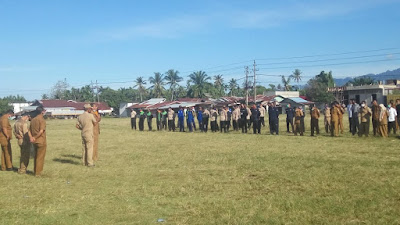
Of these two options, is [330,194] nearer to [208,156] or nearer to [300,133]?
[208,156]

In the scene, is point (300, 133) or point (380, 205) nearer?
point (380, 205)

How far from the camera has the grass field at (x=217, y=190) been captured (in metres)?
5.90

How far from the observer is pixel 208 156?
1263 centimetres

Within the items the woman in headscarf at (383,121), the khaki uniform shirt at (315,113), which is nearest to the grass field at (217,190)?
the woman in headscarf at (383,121)

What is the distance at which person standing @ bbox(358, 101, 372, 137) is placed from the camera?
16.8m

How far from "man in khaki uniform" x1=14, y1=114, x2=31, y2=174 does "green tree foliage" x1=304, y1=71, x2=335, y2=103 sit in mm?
58833

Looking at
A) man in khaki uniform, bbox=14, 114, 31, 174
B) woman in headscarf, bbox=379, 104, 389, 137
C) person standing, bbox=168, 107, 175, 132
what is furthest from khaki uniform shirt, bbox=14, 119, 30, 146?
person standing, bbox=168, 107, 175, 132

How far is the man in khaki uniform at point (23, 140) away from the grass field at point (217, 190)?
1.18 ft

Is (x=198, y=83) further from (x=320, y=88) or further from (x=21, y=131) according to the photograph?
(x=21, y=131)

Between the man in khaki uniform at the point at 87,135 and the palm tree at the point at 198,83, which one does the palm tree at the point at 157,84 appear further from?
the man in khaki uniform at the point at 87,135

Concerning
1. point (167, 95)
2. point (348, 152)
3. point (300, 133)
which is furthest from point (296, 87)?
point (348, 152)

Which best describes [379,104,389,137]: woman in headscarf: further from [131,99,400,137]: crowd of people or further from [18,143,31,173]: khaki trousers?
[18,143,31,173]: khaki trousers

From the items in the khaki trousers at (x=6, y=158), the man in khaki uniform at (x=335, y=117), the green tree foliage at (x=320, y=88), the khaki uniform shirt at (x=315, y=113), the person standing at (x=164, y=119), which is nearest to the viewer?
the khaki trousers at (x=6, y=158)

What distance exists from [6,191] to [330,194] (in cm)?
640
